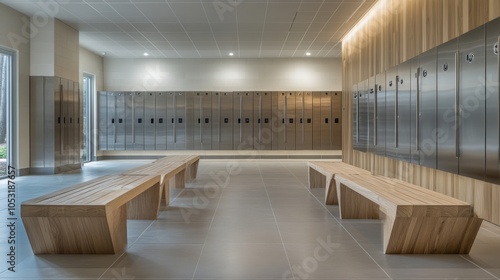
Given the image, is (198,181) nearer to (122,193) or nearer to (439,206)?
(122,193)

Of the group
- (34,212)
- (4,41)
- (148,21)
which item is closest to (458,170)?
(34,212)

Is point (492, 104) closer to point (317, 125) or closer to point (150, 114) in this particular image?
point (317, 125)

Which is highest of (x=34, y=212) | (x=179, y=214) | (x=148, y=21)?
(x=148, y=21)

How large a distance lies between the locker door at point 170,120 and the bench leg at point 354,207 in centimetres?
1031

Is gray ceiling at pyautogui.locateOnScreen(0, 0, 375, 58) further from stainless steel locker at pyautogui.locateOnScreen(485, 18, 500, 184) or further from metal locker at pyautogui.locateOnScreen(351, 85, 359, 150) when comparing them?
stainless steel locker at pyautogui.locateOnScreen(485, 18, 500, 184)

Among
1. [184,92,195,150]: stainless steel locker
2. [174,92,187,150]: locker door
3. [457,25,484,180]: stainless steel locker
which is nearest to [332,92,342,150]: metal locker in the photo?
[184,92,195,150]: stainless steel locker

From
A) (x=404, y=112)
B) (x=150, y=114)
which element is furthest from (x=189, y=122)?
(x=404, y=112)

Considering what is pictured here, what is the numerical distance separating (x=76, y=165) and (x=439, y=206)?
9.94 metres

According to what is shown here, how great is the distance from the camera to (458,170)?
4.39 metres

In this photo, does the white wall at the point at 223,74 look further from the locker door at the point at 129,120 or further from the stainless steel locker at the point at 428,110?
the stainless steel locker at the point at 428,110

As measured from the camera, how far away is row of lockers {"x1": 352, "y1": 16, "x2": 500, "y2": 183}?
12.4ft

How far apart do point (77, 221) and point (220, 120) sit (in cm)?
1136

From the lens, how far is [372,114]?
771cm

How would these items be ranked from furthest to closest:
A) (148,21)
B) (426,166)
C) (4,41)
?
1. (148,21)
2. (4,41)
3. (426,166)
